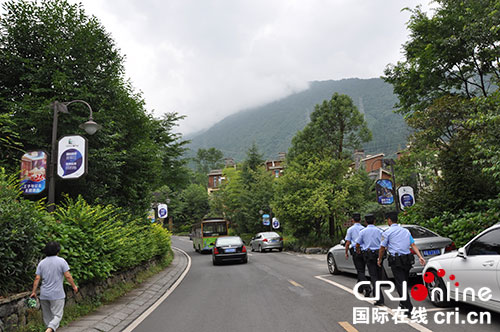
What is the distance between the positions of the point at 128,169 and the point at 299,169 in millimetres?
15551

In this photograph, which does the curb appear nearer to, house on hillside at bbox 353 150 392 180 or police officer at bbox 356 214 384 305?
police officer at bbox 356 214 384 305

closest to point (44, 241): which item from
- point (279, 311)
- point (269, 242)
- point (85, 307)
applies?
point (85, 307)

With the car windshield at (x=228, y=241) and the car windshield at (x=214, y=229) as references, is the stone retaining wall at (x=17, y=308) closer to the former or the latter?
the car windshield at (x=228, y=241)

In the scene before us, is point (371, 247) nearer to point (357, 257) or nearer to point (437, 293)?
point (357, 257)

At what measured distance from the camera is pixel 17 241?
5.75 meters

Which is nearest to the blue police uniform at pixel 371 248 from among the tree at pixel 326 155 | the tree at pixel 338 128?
the tree at pixel 326 155

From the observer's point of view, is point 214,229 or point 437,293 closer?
point 437,293

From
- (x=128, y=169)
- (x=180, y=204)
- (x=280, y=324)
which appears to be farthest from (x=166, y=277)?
(x=180, y=204)

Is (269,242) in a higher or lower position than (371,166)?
lower

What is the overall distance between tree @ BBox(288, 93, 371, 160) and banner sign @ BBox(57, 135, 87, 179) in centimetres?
2243

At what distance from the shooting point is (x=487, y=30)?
13.3 metres

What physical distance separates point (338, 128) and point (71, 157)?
2488cm

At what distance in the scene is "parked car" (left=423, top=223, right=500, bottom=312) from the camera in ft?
17.0

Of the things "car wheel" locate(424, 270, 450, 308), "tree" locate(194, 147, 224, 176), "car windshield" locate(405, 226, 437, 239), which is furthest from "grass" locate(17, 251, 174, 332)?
"tree" locate(194, 147, 224, 176)
